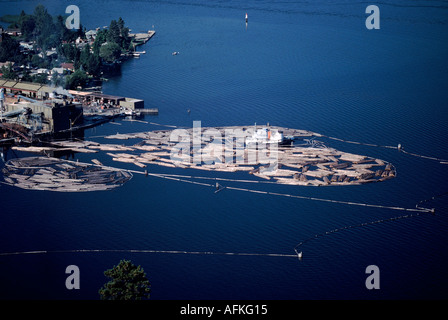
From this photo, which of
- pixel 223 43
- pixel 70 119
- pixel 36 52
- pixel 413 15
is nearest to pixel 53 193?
pixel 70 119

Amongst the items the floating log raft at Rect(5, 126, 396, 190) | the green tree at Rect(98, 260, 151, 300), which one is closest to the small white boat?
the floating log raft at Rect(5, 126, 396, 190)

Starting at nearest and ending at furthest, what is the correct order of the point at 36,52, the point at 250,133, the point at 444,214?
1. the point at 444,214
2. the point at 250,133
3. the point at 36,52

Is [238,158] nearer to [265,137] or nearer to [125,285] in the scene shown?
[265,137]

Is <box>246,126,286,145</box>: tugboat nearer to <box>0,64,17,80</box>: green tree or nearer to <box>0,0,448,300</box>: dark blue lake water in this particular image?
<box>0,0,448,300</box>: dark blue lake water

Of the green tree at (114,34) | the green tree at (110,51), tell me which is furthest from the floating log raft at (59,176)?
the green tree at (114,34)

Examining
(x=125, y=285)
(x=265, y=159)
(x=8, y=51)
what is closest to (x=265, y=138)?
(x=265, y=159)
